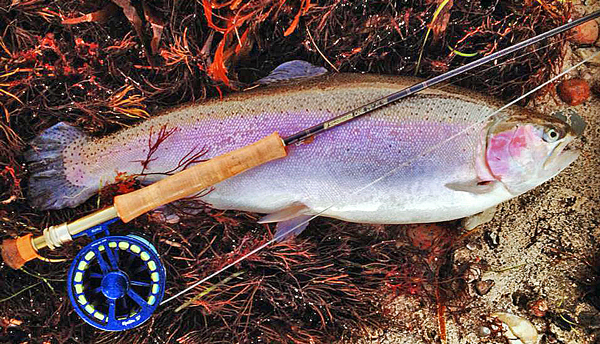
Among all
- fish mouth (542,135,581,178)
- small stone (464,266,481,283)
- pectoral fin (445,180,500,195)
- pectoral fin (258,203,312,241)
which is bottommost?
small stone (464,266,481,283)

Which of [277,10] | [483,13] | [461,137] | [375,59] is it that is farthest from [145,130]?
[483,13]

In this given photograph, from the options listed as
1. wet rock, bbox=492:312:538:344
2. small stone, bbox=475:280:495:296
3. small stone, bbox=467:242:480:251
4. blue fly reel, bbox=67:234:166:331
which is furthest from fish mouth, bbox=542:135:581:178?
blue fly reel, bbox=67:234:166:331

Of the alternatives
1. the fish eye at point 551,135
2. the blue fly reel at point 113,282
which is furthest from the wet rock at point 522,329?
the blue fly reel at point 113,282

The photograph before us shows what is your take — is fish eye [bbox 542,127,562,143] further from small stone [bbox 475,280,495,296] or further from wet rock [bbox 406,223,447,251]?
small stone [bbox 475,280,495,296]

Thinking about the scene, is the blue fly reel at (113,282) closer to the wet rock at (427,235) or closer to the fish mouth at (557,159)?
the wet rock at (427,235)

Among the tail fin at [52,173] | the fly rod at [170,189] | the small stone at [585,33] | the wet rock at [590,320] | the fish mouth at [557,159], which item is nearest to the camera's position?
the fly rod at [170,189]

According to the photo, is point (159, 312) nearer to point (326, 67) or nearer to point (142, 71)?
point (142, 71)
